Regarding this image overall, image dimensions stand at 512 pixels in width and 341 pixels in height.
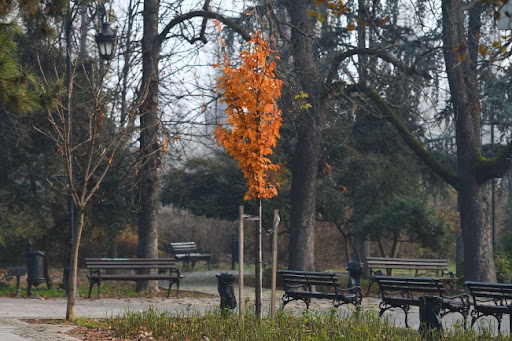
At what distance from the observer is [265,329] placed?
991 cm

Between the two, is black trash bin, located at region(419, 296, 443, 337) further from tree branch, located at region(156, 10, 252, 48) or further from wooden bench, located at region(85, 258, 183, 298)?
tree branch, located at region(156, 10, 252, 48)

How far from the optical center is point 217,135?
1142 cm

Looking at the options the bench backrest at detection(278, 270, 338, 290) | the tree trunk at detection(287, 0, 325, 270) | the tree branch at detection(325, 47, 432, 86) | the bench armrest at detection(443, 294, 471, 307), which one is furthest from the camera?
the tree trunk at detection(287, 0, 325, 270)

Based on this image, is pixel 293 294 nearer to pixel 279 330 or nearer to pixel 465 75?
pixel 279 330

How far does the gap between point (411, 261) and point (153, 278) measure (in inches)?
240

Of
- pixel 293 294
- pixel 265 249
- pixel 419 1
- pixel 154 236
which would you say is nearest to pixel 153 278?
pixel 154 236

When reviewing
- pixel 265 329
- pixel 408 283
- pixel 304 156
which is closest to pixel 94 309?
pixel 265 329

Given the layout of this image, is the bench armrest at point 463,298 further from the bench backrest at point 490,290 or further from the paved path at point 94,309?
the paved path at point 94,309

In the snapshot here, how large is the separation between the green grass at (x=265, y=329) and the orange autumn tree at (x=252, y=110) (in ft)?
6.61

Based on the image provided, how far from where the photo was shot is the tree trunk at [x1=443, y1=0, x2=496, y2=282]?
18656 mm

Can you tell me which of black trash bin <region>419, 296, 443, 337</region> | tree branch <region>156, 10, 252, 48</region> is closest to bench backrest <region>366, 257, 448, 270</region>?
tree branch <region>156, 10, 252, 48</region>

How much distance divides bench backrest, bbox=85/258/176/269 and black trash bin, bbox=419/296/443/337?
7.76m

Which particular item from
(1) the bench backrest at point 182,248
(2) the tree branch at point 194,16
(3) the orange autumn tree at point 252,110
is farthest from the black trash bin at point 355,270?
(1) the bench backrest at point 182,248

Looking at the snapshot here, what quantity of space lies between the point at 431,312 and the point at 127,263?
8190 millimetres
